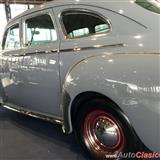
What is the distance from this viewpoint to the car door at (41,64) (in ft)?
12.3

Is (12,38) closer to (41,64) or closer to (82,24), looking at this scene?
(41,64)

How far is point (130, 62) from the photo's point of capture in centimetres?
276

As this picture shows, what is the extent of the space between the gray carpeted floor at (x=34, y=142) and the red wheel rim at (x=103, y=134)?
0.30m

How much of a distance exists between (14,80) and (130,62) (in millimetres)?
2264

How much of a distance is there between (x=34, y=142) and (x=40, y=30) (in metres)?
1.47

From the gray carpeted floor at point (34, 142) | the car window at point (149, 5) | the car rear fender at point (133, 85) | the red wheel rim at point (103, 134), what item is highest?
the car window at point (149, 5)

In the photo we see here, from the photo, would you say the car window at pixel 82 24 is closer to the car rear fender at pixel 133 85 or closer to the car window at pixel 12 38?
the car rear fender at pixel 133 85

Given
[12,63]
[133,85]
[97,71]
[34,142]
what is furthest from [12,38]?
[133,85]

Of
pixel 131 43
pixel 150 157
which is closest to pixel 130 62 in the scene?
pixel 131 43

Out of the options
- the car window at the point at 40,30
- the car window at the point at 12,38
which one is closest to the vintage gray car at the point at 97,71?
the car window at the point at 40,30

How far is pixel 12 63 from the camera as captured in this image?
455cm

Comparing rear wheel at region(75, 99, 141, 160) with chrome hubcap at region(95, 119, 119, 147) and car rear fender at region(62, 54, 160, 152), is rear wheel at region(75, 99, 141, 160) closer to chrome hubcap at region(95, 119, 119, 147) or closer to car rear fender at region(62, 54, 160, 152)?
chrome hubcap at region(95, 119, 119, 147)

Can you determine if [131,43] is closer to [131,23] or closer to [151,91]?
[131,23]

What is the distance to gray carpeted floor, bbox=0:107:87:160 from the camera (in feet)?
12.1
